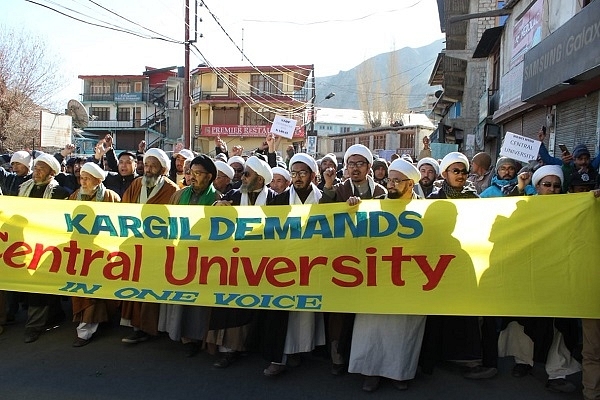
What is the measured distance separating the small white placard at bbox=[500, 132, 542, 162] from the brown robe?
11.4ft

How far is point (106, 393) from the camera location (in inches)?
149

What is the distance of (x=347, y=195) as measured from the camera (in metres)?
4.48

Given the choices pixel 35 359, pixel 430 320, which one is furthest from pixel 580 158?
pixel 35 359

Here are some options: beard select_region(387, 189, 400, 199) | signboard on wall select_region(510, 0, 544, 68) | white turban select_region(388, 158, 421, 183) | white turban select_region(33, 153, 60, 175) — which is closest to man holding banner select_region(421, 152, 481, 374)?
beard select_region(387, 189, 400, 199)

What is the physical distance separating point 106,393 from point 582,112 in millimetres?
7473

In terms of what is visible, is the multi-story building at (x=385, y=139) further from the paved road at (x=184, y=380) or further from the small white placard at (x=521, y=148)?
the paved road at (x=184, y=380)

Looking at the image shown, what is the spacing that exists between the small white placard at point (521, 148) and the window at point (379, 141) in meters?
34.8

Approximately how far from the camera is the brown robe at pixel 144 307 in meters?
4.70

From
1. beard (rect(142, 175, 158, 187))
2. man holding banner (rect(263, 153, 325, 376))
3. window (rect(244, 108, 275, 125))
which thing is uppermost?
window (rect(244, 108, 275, 125))

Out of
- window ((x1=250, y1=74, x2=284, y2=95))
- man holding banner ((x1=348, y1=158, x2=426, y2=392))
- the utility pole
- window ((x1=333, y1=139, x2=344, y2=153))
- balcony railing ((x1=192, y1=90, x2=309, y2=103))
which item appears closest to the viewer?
man holding banner ((x1=348, y1=158, x2=426, y2=392))

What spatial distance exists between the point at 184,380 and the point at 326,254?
141cm

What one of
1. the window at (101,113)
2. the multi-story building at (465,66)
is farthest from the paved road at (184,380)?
the window at (101,113)

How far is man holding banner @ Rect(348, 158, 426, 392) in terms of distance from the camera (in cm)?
384

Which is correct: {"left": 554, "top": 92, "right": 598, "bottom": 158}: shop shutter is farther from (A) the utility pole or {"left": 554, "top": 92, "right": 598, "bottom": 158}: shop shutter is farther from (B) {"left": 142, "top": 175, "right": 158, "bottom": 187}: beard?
(A) the utility pole
